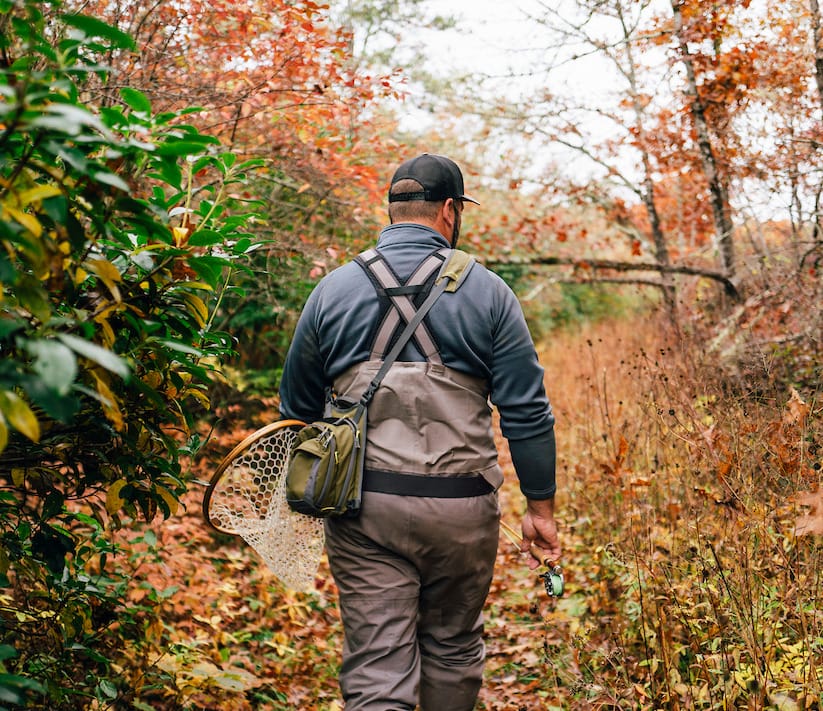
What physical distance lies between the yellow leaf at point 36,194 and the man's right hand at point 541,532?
1.95 meters

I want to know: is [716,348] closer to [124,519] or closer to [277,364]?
[277,364]

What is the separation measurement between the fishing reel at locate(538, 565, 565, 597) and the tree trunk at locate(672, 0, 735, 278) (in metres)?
5.39

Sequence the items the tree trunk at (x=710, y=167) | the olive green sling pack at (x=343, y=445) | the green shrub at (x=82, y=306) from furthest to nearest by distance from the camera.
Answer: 1. the tree trunk at (x=710, y=167)
2. the olive green sling pack at (x=343, y=445)
3. the green shrub at (x=82, y=306)

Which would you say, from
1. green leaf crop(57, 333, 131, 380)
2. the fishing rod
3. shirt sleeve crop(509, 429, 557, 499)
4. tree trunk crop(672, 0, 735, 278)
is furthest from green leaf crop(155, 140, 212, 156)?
tree trunk crop(672, 0, 735, 278)

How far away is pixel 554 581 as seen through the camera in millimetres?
2619

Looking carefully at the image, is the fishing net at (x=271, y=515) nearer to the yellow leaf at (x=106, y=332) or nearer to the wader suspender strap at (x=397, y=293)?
the wader suspender strap at (x=397, y=293)

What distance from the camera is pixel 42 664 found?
7.82 ft

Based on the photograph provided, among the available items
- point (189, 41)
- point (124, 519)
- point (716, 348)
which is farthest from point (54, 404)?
point (716, 348)

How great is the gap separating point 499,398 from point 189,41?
320 centimetres

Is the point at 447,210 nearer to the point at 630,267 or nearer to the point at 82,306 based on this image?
the point at 82,306

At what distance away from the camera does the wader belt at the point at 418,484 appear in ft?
7.77

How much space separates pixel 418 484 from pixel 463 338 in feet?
1.68

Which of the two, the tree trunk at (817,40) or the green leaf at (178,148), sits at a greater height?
the tree trunk at (817,40)

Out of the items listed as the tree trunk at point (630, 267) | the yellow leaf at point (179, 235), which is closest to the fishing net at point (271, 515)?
the yellow leaf at point (179, 235)
